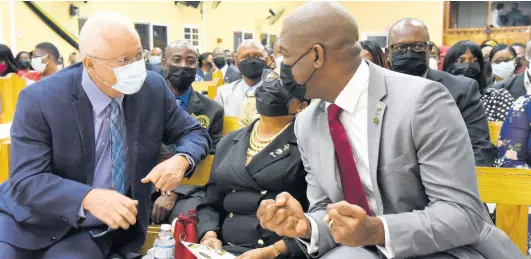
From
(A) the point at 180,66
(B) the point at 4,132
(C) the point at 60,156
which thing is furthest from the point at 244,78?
(C) the point at 60,156

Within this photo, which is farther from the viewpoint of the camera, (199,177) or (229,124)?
(229,124)

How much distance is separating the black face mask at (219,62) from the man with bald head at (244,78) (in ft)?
22.6

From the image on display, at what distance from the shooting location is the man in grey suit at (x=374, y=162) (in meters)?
1.60

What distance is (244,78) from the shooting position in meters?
5.07

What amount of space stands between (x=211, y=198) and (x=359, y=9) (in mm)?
20063

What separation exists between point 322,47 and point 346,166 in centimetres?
42

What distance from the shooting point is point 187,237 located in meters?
2.32

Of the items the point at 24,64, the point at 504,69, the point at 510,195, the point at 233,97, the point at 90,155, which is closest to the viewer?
the point at 510,195

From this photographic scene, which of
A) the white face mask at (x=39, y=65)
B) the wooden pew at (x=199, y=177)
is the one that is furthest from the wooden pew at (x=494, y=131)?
the white face mask at (x=39, y=65)

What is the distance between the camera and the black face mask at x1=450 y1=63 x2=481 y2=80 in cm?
444

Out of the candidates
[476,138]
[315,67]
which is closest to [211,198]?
[315,67]

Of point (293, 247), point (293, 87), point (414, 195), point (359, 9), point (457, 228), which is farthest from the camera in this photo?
point (359, 9)

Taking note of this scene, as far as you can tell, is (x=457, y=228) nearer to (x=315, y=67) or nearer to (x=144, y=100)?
(x=315, y=67)

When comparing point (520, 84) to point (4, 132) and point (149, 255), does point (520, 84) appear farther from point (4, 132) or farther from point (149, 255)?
point (4, 132)
